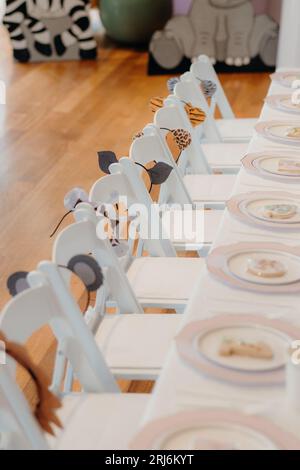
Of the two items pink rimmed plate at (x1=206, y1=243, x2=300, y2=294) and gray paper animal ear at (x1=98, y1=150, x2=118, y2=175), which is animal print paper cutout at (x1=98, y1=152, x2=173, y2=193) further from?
pink rimmed plate at (x1=206, y1=243, x2=300, y2=294)

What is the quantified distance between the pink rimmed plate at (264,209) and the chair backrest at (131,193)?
1.10 feet

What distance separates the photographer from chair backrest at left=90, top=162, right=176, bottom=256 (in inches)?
103

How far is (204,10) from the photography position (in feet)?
24.1

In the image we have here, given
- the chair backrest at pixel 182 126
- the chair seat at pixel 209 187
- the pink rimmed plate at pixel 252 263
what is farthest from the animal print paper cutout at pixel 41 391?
the chair seat at pixel 209 187

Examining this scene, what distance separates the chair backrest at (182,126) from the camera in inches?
137

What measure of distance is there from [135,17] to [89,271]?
21.5ft

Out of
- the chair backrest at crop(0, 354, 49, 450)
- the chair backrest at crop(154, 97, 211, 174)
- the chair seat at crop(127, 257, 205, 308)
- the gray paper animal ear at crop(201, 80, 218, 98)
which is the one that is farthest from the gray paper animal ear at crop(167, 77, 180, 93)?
the chair backrest at crop(0, 354, 49, 450)

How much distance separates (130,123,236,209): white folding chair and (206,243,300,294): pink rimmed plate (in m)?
0.81

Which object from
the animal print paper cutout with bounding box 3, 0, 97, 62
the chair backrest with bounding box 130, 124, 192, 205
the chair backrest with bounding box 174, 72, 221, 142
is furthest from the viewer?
the animal print paper cutout with bounding box 3, 0, 97, 62

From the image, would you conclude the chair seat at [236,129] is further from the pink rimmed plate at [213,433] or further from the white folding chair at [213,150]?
the pink rimmed plate at [213,433]

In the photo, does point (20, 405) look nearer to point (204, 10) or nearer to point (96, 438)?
point (96, 438)

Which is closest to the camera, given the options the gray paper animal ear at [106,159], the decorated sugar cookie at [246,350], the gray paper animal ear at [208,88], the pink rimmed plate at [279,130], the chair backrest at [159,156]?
the decorated sugar cookie at [246,350]

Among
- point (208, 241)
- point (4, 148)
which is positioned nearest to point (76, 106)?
point (4, 148)

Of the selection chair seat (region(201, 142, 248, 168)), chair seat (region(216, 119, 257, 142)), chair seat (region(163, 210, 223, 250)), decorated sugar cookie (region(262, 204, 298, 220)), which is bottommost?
chair seat (region(216, 119, 257, 142))
